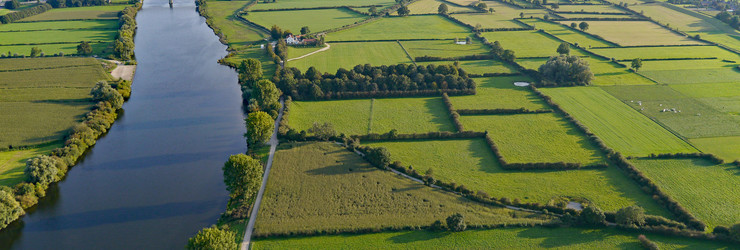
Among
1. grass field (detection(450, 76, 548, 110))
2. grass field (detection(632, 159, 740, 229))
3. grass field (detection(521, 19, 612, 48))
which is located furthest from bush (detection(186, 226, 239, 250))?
grass field (detection(521, 19, 612, 48))

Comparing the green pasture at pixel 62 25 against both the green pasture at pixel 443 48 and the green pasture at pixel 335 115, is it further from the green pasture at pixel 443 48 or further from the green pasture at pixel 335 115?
the green pasture at pixel 443 48

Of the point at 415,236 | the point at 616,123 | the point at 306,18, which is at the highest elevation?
the point at 306,18

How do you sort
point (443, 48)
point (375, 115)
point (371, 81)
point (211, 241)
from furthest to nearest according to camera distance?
point (443, 48), point (371, 81), point (375, 115), point (211, 241)

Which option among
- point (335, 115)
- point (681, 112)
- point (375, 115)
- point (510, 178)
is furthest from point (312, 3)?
point (510, 178)

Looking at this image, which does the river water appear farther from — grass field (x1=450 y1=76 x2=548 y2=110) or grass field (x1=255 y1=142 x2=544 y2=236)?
grass field (x1=450 y1=76 x2=548 y2=110)

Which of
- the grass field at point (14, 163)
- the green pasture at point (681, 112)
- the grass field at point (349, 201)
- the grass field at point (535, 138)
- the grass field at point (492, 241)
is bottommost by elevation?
the grass field at point (492, 241)

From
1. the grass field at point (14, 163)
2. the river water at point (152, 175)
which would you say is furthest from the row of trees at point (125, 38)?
the grass field at point (14, 163)

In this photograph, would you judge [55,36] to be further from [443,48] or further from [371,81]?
[443,48]
